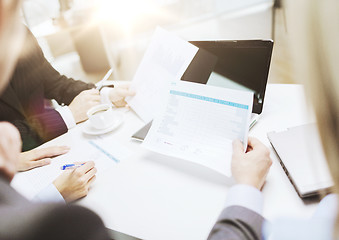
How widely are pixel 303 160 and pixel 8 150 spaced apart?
1.96 ft

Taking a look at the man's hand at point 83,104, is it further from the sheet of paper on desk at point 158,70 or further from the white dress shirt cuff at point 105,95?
the sheet of paper on desk at point 158,70

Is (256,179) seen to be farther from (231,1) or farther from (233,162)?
(231,1)

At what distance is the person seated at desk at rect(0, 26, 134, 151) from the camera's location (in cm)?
96

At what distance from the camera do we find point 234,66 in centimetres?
78

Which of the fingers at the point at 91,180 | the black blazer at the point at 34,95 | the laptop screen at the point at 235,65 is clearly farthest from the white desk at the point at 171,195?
the black blazer at the point at 34,95

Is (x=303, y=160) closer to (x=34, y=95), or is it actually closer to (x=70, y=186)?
(x=70, y=186)

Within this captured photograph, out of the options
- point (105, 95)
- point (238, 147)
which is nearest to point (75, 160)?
Answer: point (105, 95)

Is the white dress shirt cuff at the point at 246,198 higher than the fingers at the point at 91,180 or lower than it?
higher

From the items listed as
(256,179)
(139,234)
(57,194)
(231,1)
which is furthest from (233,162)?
(231,1)

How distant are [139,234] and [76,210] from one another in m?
0.16

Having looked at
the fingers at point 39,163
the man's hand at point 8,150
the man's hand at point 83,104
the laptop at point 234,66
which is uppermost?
the laptop at point 234,66

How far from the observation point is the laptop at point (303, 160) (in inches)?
19.5

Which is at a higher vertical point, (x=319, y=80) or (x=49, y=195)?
(x=319, y=80)

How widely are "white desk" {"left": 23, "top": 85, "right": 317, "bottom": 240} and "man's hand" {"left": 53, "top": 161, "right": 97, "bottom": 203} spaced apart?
21mm
